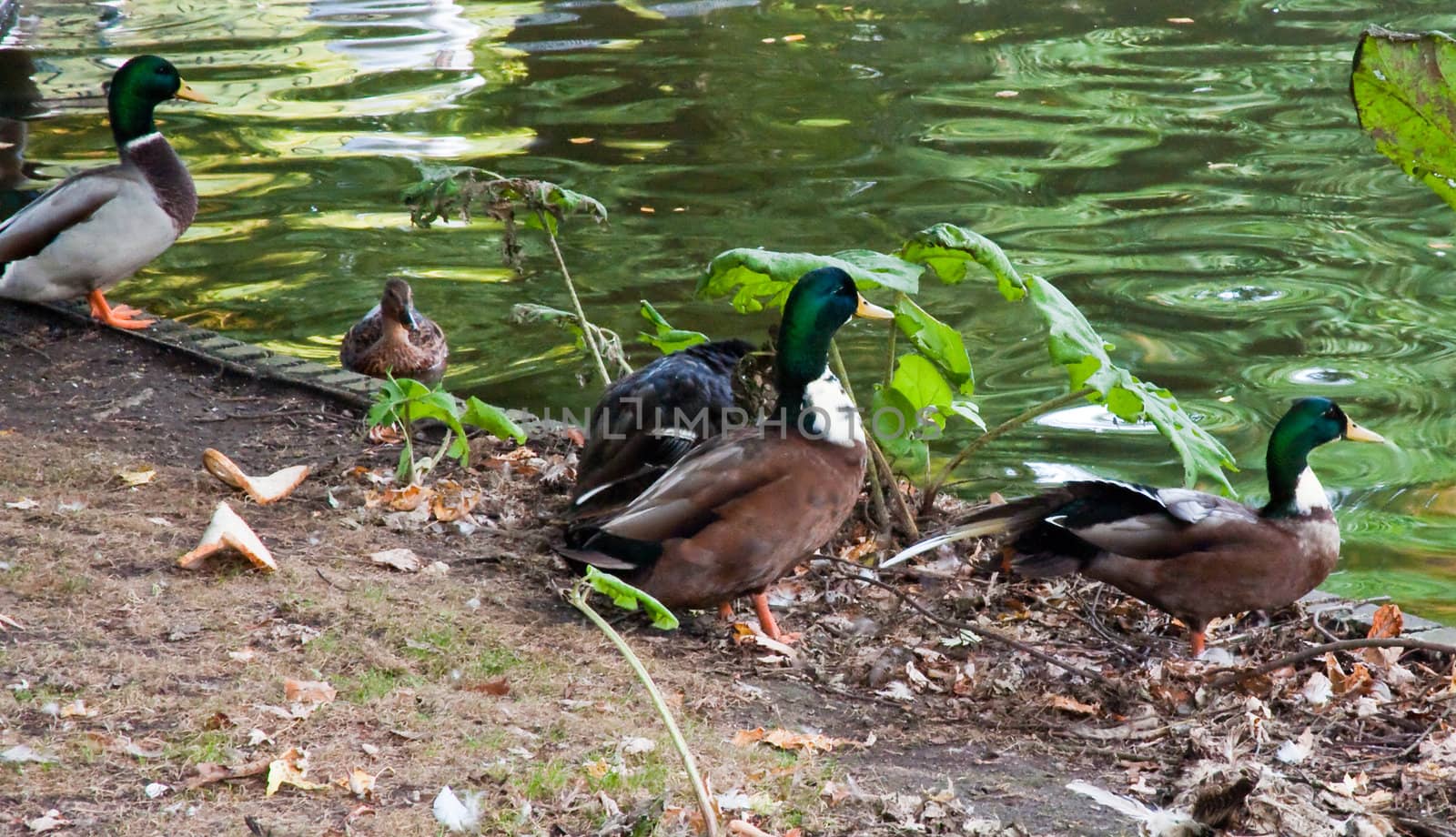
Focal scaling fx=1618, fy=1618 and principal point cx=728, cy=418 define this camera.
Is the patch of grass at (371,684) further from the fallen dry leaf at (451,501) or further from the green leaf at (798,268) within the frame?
the green leaf at (798,268)

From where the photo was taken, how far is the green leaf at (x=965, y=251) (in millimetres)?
4582

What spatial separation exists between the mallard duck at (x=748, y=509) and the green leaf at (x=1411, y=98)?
171 cm

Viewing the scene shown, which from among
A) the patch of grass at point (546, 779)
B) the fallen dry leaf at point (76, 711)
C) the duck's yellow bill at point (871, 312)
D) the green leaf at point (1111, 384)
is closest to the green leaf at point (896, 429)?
the duck's yellow bill at point (871, 312)

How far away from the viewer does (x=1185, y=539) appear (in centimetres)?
437

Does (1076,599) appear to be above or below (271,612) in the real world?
below

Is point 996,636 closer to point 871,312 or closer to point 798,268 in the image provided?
point 871,312

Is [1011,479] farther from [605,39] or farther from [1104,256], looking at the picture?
[605,39]

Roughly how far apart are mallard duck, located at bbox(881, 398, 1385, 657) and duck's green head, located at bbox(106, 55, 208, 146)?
527cm

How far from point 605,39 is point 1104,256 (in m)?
7.19

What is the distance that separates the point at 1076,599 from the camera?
4852 millimetres

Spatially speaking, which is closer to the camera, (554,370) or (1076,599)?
(1076,599)

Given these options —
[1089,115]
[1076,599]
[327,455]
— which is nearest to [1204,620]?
[1076,599]

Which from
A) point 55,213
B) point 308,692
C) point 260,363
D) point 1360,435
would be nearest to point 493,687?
point 308,692

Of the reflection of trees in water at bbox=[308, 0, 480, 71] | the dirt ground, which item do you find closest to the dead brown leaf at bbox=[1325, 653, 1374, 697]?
the dirt ground
